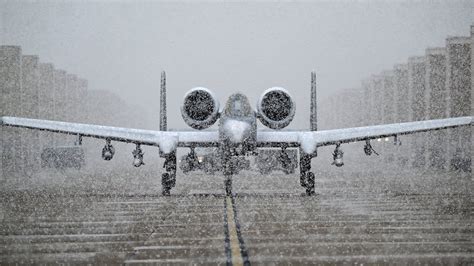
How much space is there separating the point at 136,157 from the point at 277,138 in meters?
5.66

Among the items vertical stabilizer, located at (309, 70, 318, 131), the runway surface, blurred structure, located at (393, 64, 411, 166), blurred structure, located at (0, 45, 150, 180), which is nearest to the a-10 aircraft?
vertical stabilizer, located at (309, 70, 318, 131)

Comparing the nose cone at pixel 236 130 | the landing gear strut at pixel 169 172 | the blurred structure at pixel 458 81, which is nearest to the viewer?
the nose cone at pixel 236 130

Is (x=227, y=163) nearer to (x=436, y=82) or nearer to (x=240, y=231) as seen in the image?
(x=240, y=231)

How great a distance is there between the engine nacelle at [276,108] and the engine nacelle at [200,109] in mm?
1787

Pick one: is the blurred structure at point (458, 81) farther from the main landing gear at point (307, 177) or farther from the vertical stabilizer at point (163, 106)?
the vertical stabilizer at point (163, 106)

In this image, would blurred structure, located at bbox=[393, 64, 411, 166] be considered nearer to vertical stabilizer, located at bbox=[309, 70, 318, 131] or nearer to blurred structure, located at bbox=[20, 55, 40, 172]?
blurred structure, located at bbox=[20, 55, 40, 172]

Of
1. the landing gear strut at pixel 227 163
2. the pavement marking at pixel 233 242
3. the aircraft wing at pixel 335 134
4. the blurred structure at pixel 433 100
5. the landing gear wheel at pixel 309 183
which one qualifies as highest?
→ the blurred structure at pixel 433 100

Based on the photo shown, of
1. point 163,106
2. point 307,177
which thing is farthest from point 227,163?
point 163,106

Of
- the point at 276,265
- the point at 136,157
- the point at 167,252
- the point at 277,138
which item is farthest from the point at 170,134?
the point at 276,265

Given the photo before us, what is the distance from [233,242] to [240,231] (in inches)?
64.3

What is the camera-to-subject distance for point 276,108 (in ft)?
79.2

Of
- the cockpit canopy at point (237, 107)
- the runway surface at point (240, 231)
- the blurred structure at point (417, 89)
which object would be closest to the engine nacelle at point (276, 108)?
the cockpit canopy at point (237, 107)

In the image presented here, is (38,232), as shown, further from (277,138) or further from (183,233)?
(277,138)

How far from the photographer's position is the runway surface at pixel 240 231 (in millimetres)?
11039
